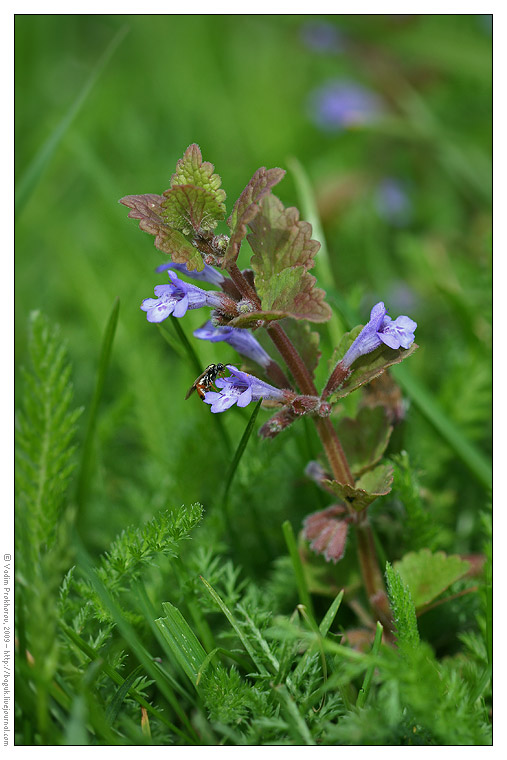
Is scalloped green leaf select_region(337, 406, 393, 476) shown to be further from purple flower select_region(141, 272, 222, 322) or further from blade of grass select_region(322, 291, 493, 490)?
purple flower select_region(141, 272, 222, 322)

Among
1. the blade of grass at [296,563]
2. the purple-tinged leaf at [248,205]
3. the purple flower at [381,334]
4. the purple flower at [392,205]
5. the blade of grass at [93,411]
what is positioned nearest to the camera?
the purple-tinged leaf at [248,205]

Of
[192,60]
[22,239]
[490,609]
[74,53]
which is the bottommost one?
[490,609]

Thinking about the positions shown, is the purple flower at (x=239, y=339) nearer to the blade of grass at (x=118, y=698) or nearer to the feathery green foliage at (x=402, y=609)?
the feathery green foliage at (x=402, y=609)

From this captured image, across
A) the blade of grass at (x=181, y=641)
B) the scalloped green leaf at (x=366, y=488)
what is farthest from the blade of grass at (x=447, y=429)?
the blade of grass at (x=181, y=641)

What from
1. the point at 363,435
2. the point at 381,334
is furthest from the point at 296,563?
the point at 381,334

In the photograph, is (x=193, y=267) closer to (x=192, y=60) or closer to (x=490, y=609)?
(x=490, y=609)

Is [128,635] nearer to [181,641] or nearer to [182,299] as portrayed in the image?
[181,641]

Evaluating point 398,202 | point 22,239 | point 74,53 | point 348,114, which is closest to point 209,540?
point 22,239
